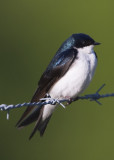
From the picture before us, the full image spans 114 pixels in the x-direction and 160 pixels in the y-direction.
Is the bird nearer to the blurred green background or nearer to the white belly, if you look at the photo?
the white belly

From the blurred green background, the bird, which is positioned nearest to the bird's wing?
the bird

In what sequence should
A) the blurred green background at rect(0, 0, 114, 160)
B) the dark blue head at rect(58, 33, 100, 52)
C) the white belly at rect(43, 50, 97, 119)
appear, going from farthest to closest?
1. the blurred green background at rect(0, 0, 114, 160)
2. the dark blue head at rect(58, 33, 100, 52)
3. the white belly at rect(43, 50, 97, 119)

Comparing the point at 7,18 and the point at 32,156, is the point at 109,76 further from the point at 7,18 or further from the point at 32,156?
the point at 7,18

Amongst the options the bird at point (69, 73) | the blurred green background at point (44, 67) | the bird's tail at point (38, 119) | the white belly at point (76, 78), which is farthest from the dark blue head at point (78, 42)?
the blurred green background at point (44, 67)

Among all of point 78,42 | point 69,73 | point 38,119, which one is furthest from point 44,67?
point 69,73

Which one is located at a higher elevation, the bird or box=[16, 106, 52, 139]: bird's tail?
the bird

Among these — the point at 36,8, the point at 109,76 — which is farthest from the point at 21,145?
the point at 36,8

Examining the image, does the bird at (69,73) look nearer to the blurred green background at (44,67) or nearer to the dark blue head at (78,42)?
the dark blue head at (78,42)
